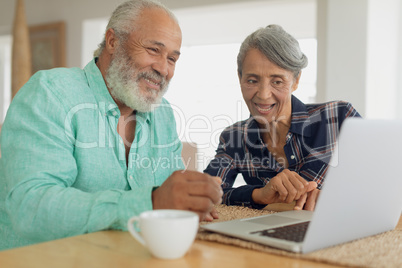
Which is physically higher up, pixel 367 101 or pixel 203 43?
pixel 203 43

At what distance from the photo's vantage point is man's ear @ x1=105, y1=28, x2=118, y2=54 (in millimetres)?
1505

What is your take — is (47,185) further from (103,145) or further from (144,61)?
(144,61)

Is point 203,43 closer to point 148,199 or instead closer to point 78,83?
point 78,83

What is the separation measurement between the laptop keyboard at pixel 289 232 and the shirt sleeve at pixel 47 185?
10.1 inches

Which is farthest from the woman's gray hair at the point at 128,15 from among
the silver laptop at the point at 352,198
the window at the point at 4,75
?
the window at the point at 4,75

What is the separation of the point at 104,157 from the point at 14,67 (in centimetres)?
368

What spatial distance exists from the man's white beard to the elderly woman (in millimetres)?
389

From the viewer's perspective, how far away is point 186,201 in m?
0.88

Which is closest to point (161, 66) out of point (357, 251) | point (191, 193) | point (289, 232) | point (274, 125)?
point (274, 125)

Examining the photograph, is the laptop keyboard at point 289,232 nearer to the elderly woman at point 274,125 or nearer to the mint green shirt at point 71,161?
the mint green shirt at point 71,161

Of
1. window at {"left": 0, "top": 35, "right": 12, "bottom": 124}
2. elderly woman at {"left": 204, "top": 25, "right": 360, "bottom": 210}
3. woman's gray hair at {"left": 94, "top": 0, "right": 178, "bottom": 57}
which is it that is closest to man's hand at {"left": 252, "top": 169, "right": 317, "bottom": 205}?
elderly woman at {"left": 204, "top": 25, "right": 360, "bottom": 210}

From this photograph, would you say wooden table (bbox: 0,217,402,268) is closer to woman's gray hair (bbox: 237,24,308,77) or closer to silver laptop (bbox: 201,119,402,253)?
silver laptop (bbox: 201,119,402,253)

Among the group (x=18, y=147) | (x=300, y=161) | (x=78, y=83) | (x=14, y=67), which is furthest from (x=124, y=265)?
(x=14, y=67)

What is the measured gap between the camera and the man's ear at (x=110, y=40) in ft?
4.94
